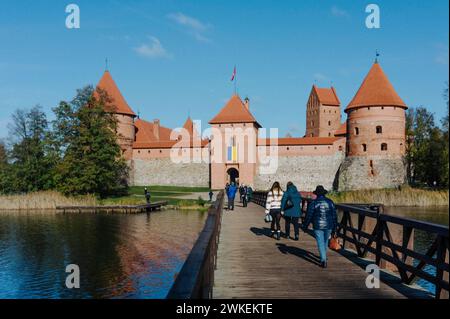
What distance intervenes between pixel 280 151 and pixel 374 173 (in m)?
9.28

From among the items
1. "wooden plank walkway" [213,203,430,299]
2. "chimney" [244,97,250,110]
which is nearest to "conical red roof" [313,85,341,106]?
"chimney" [244,97,250,110]

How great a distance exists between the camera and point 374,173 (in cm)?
3706

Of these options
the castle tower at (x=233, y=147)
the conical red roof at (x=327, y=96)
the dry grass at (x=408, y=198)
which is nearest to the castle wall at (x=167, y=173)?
the castle tower at (x=233, y=147)

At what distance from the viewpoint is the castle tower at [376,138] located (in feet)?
120

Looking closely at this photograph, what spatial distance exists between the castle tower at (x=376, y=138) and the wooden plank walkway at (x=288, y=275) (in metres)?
30.6

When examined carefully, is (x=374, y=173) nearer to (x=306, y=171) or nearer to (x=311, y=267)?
(x=306, y=171)

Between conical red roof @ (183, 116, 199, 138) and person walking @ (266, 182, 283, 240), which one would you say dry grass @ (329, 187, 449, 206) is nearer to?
person walking @ (266, 182, 283, 240)

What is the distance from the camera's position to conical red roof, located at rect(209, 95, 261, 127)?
42.2 meters

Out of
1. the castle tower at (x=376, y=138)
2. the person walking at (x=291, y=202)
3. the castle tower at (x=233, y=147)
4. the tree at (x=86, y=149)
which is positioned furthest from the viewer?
the castle tower at (x=233, y=147)

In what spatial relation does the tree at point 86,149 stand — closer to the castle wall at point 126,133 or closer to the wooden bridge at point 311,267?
the castle wall at point 126,133

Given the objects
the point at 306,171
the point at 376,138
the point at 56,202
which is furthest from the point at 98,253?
the point at 306,171

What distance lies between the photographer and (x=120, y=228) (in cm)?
2023
